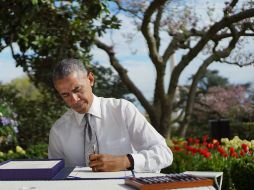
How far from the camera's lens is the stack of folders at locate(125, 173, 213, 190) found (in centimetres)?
204

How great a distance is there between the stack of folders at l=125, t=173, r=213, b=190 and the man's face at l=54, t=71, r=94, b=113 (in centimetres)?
75

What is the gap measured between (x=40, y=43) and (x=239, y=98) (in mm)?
13175

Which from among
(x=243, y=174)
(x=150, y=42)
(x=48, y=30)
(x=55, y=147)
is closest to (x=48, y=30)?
(x=48, y=30)

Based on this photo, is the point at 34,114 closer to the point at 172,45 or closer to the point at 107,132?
the point at 172,45

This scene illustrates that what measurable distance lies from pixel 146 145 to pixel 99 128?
0.31 m

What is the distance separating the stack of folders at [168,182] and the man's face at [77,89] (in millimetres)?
750

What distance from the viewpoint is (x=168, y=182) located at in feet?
6.76

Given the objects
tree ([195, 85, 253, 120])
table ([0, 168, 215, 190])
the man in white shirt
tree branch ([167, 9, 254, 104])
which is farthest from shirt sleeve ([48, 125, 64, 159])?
tree ([195, 85, 253, 120])

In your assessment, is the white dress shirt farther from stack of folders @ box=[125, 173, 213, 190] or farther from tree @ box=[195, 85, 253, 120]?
tree @ box=[195, 85, 253, 120]

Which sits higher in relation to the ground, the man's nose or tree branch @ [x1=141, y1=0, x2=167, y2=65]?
tree branch @ [x1=141, y1=0, x2=167, y2=65]

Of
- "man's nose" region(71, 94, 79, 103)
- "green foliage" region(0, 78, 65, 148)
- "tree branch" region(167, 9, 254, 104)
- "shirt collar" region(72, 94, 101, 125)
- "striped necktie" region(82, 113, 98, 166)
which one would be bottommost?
"green foliage" region(0, 78, 65, 148)

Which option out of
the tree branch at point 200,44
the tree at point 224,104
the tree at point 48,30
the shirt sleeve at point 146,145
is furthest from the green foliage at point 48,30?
the tree at point 224,104

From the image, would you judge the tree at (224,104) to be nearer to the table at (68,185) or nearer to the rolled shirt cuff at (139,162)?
the rolled shirt cuff at (139,162)

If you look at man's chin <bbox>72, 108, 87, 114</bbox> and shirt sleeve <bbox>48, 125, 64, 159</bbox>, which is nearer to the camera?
man's chin <bbox>72, 108, 87, 114</bbox>
